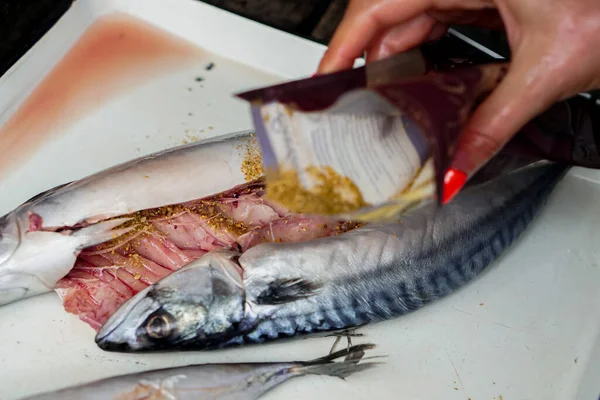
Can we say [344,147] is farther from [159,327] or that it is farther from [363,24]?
[159,327]

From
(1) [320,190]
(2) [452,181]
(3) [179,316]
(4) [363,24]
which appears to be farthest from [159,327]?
(4) [363,24]

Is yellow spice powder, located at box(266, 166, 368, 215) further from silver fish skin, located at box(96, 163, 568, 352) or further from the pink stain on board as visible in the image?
the pink stain on board

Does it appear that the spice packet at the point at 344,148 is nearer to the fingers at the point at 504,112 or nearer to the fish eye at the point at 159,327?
the fingers at the point at 504,112

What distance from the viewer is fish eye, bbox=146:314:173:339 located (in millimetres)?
1330

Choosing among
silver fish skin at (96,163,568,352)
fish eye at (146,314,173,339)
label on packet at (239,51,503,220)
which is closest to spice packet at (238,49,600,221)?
label on packet at (239,51,503,220)

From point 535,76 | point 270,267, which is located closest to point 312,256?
point 270,267

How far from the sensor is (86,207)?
4.71ft

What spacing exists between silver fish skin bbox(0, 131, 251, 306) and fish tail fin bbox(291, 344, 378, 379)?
20.3 inches

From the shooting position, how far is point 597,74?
107cm

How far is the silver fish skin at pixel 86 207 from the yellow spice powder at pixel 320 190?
0.55 metres

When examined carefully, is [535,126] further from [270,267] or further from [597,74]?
[270,267]

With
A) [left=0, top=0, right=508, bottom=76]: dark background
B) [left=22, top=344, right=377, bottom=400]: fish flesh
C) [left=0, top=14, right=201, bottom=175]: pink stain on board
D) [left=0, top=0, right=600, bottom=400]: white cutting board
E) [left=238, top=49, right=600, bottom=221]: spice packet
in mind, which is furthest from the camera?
[left=0, top=0, right=508, bottom=76]: dark background

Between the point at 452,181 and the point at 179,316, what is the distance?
75 centimetres

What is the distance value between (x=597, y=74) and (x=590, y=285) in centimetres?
75
